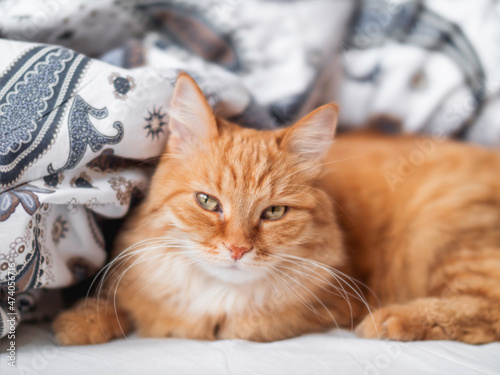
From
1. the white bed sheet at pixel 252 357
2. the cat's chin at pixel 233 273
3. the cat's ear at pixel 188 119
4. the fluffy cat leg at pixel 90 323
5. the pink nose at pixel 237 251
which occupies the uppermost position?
the cat's ear at pixel 188 119

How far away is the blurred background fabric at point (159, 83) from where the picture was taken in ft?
3.95

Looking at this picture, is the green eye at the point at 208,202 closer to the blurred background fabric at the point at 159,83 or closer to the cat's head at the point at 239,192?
the cat's head at the point at 239,192

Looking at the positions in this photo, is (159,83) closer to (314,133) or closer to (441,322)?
(314,133)

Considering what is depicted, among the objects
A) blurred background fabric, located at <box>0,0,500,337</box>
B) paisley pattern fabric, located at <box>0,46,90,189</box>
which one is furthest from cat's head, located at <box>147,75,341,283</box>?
paisley pattern fabric, located at <box>0,46,90,189</box>

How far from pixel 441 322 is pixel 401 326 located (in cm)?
15

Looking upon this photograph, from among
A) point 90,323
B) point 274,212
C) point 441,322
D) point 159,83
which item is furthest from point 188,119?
point 441,322

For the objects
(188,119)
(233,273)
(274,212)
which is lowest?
(233,273)

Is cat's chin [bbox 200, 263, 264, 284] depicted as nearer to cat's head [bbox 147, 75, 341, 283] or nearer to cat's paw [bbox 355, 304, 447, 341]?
cat's head [bbox 147, 75, 341, 283]

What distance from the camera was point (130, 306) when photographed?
4.66 feet

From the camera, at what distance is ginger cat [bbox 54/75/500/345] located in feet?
4.13

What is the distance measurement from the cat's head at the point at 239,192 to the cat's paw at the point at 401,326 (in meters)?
0.25

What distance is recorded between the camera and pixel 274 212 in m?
→ 1.32

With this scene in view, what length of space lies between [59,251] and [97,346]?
316 mm

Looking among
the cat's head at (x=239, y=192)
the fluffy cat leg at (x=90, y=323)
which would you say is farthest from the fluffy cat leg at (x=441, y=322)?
the fluffy cat leg at (x=90, y=323)
